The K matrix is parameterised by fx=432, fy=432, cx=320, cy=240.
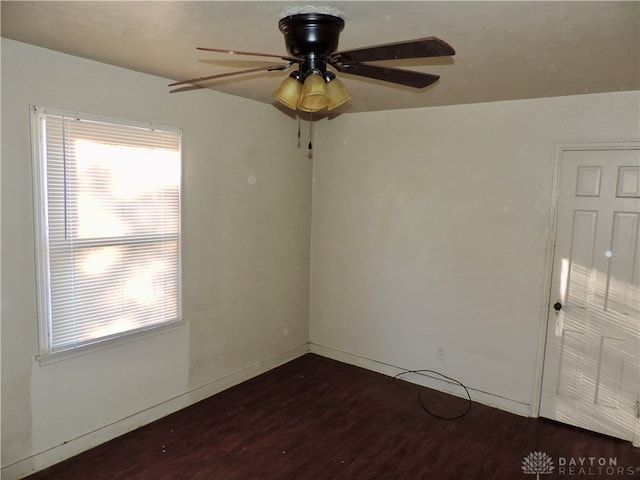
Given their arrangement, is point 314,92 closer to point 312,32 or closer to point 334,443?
point 312,32

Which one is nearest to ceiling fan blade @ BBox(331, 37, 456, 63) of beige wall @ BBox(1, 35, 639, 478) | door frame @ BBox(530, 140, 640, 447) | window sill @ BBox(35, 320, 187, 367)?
beige wall @ BBox(1, 35, 639, 478)

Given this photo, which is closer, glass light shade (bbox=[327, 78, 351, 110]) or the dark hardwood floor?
glass light shade (bbox=[327, 78, 351, 110])

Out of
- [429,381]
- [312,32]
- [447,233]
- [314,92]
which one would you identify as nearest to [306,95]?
[314,92]

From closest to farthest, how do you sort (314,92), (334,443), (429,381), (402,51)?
(402,51), (314,92), (334,443), (429,381)

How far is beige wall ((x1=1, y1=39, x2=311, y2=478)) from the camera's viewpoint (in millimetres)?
2539

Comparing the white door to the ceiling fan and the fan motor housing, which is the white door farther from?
the fan motor housing

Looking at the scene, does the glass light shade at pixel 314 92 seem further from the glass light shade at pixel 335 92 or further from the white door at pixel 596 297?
the white door at pixel 596 297

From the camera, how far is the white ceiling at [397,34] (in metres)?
1.82

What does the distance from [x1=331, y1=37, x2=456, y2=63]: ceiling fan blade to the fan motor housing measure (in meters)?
0.08

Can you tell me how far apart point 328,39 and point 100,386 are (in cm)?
270

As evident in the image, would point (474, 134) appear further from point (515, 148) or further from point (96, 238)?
point (96, 238)

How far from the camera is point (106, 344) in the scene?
2980mm

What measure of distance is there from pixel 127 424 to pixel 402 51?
3103 millimetres

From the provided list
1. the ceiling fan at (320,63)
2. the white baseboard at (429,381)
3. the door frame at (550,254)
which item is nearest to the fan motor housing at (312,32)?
the ceiling fan at (320,63)
